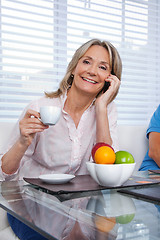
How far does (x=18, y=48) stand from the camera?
2.59 m

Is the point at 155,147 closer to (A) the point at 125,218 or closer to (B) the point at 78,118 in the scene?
(B) the point at 78,118

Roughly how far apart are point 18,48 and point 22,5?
384mm

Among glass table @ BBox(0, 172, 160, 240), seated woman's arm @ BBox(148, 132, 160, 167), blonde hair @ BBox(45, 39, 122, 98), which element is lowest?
seated woman's arm @ BBox(148, 132, 160, 167)

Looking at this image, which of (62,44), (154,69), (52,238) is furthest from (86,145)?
(154,69)

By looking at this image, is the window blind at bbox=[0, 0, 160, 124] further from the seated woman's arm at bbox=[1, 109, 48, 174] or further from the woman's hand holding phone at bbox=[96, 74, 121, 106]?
the seated woman's arm at bbox=[1, 109, 48, 174]

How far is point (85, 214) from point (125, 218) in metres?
0.09

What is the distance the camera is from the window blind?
101 inches

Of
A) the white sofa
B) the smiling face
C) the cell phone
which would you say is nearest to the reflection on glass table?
the smiling face

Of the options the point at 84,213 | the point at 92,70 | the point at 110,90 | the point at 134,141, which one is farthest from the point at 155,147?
the point at 84,213

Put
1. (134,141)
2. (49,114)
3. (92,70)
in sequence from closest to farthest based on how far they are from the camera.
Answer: (49,114), (92,70), (134,141)

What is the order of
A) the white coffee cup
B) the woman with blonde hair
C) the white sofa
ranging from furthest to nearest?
1. the white sofa
2. the woman with blonde hair
3. the white coffee cup

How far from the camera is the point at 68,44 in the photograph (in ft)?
9.39

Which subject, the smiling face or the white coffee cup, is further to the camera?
the smiling face

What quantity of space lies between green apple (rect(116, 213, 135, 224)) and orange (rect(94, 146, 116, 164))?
0.29 metres
